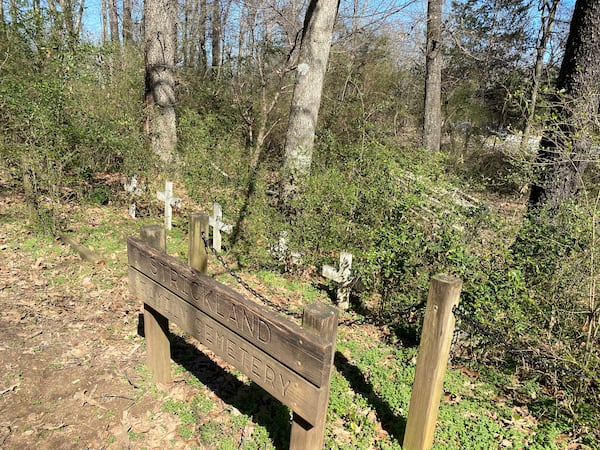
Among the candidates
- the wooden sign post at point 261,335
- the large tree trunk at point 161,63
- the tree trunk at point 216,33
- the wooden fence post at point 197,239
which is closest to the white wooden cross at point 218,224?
the wooden fence post at point 197,239

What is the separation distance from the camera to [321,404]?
2.05 meters

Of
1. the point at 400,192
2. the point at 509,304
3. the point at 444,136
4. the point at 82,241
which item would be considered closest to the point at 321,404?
the point at 509,304

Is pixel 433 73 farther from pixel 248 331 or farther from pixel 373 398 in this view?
pixel 248 331

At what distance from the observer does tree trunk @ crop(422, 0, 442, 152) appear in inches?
442

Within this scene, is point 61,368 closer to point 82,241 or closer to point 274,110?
point 82,241

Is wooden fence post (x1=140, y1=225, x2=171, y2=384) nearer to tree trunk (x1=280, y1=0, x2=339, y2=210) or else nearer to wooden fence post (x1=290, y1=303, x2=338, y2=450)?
wooden fence post (x1=290, y1=303, x2=338, y2=450)

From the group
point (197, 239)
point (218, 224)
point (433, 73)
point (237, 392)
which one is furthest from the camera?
point (433, 73)

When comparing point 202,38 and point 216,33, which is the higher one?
point 216,33

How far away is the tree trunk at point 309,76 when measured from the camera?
6633 millimetres

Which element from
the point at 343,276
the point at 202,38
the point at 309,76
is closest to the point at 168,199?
the point at 309,76

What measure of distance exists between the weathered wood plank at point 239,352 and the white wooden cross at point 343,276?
2604 millimetres

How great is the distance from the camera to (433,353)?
2.52 metres

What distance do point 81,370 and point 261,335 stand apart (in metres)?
2.31

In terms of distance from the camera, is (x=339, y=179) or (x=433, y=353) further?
(x=339, y=179)
